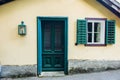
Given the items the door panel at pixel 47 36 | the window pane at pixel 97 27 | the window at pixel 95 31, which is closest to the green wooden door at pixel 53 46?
the door panel at pixel 47 36

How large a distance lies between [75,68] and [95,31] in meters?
1.95

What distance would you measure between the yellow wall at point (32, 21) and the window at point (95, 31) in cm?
23

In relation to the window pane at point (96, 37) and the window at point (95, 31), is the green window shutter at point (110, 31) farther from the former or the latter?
the window pane at point (96, 37)

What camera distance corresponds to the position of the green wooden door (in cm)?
1003

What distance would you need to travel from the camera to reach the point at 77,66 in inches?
390

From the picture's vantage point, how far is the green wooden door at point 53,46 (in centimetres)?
1003

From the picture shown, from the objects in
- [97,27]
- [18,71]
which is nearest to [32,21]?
[18,71]

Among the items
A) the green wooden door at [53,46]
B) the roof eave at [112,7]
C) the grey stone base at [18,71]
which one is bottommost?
the grey stone base at [18,71]


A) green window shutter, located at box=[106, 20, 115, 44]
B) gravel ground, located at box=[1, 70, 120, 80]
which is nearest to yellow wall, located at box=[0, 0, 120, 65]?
green window shutter, located at box=[106, 20, 115, 44]

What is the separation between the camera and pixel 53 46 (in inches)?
398

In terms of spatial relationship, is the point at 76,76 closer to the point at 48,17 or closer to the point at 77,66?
the point at 77,66

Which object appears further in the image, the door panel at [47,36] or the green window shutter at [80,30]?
the door panel at [47,36]

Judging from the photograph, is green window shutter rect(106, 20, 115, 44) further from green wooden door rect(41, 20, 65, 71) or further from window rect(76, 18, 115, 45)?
green wooden door rect(41, 20, 65, 71)

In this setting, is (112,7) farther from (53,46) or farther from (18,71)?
(18,71)
